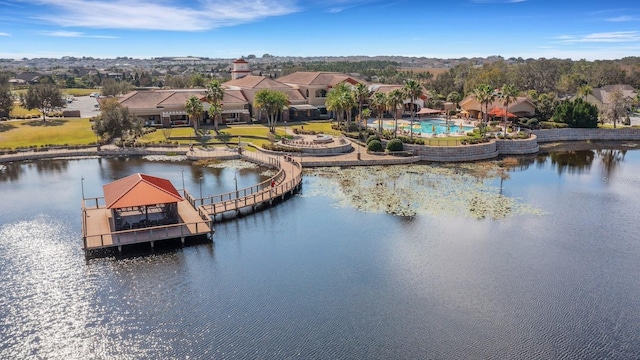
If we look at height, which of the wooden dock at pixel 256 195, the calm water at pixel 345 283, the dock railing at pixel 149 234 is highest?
the wooden dock at pixel 256 195

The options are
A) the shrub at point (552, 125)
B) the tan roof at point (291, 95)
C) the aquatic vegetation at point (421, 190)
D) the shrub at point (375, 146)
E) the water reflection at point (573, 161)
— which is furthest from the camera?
the tan roof at point (291, 95)

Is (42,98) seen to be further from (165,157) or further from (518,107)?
(518,107)

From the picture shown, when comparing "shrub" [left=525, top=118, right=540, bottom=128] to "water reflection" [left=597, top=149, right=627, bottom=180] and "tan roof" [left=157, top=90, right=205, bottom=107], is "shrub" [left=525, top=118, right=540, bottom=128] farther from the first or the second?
"tan roof" [left=157, top=90, right=205, bottom=107]

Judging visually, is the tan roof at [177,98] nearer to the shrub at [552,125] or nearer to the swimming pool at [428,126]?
the swimming pool at [428,126]

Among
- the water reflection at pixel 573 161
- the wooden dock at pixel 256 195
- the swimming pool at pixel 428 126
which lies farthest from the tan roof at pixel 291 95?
the water reflection at pixel 573 161

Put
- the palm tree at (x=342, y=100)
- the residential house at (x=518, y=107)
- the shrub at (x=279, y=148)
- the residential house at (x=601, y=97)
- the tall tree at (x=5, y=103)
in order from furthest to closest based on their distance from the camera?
1. the residential house at (x=601, y=97)
2. the residential house at (x=518, y=107)
3. the tall tree at (x=5, y=103)
4. the palm tree at (x=342, y=100)
5. the shrub at (x=279, y=148)

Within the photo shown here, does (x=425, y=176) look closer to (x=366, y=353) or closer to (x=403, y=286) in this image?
(x=403, y=286)

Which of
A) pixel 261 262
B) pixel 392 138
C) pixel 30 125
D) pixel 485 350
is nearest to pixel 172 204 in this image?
pixel 261 262

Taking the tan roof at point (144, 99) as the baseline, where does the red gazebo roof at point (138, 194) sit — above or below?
below
